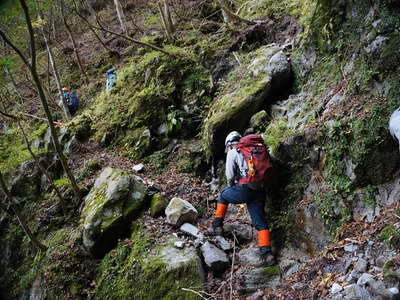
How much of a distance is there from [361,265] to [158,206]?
4.31 metres

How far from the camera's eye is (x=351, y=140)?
5.44m

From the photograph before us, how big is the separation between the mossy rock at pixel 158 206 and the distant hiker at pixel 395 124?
15.5 feet

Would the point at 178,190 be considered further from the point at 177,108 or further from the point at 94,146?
the point at 94,146

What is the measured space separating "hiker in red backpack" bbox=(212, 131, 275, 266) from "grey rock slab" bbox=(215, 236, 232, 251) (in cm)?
69

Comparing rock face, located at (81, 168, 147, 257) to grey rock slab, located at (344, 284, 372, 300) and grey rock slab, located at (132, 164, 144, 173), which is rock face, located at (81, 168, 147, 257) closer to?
grey rock slab, located at (132, 164, 144, 173)

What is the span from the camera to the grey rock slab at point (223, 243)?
21.1 ft

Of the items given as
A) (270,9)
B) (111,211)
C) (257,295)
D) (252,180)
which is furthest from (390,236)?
(270,9)

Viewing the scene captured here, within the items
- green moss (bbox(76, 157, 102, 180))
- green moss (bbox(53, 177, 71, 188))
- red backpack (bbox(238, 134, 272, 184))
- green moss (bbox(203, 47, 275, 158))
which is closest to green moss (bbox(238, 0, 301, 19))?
green moss (bbox(203, 47, 275, 158))

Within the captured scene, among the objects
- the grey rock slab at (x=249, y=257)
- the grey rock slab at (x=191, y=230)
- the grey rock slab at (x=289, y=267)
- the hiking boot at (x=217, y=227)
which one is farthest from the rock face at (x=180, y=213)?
the grey rock slab at (x=289, y=267)

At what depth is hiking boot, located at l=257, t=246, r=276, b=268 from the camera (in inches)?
225

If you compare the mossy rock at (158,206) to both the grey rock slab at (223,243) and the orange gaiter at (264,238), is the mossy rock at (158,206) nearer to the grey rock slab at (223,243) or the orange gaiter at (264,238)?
the grey rock slab at (223,243)

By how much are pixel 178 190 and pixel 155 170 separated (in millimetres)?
1439

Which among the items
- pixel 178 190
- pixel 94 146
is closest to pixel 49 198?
pixel 94 146

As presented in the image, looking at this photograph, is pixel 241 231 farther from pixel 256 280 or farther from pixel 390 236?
pixel 390 236
